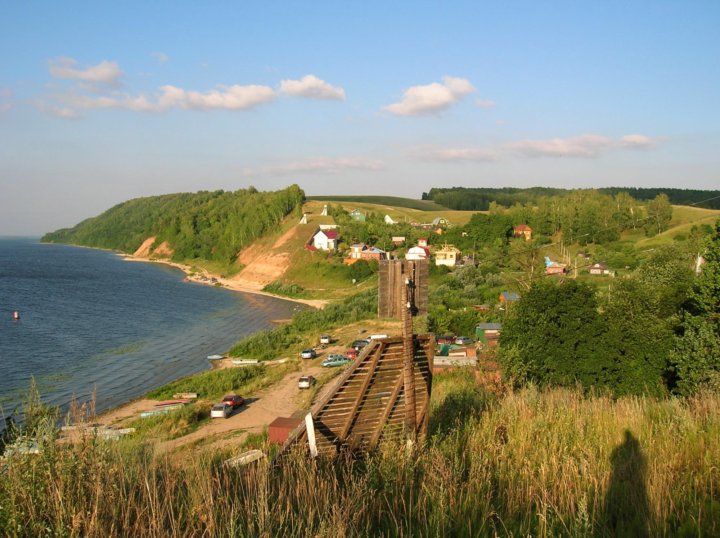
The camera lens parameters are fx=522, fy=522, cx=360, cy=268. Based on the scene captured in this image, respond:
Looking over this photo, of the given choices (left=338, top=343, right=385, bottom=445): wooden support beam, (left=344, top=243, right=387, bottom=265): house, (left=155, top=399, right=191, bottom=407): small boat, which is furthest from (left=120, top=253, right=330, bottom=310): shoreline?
(left=338, top=343, right=385, bottom=445): wooden support beam

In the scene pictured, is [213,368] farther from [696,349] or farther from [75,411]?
[75,411]

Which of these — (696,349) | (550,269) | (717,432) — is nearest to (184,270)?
(550,269)

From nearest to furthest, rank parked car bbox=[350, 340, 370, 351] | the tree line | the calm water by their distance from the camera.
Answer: the tree line → the calm water → parked car bbox=[350, 340, 370, 351]

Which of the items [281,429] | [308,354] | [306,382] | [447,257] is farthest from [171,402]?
[447,257]

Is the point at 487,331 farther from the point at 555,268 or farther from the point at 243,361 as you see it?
the point at 555,268

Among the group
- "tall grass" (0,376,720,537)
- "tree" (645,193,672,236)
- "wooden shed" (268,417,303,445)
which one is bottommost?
"wooden shed" (268,417,303,445)

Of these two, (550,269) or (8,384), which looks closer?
(8,384)

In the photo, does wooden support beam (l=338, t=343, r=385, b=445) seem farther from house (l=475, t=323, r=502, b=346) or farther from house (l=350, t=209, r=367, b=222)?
house (l=350, t=209, r=367, b=222)
